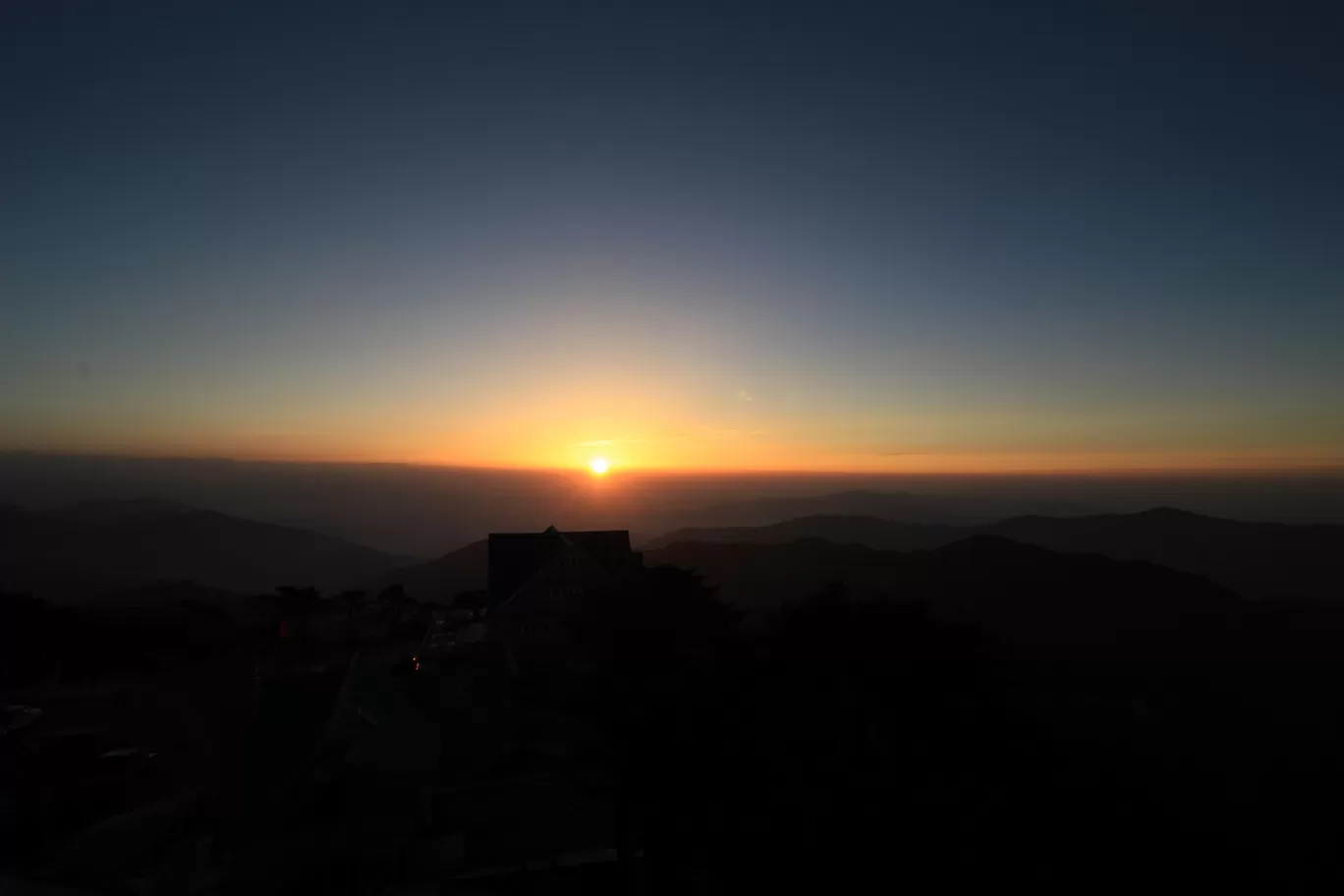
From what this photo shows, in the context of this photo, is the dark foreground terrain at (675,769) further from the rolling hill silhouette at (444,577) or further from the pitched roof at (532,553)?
the rolling hill silhouette at (444,577)

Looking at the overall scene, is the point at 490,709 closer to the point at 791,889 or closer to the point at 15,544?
the point at 791,889

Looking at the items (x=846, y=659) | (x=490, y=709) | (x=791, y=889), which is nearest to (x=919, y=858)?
(x=791, y=889)

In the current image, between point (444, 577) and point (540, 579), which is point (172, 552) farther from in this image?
point (540, 579)

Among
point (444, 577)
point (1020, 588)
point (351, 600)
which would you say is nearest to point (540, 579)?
point (351, 600)

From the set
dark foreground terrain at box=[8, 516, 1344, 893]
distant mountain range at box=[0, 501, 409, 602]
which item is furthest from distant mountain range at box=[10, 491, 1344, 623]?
dark foreground terrain at box=[8, 516, 1344, 893]

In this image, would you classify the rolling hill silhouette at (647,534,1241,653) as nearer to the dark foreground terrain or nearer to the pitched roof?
the dark foreground terrain

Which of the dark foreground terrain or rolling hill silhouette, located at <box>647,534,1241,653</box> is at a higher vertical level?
the dark foreground terrain
